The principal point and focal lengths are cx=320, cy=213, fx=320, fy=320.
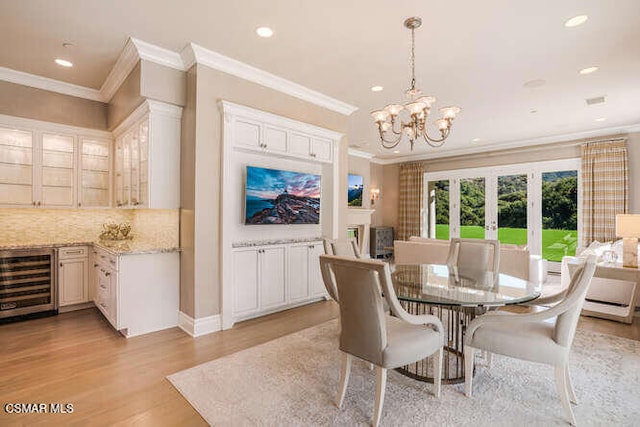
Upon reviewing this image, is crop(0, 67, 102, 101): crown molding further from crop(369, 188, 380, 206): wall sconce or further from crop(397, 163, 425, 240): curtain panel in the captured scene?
crop(397, 163, 425, 240): curtain panel

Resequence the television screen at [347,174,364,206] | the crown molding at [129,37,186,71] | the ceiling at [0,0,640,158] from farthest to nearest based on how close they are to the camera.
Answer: the television screen at [347,174,364,206] → the crown molding at [129,37,186,71] → the ceiling at [0,0,640,158]

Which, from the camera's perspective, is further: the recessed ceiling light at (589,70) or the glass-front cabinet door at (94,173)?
the glass-front cabinet door at (94,173)

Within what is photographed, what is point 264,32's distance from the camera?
2.95m

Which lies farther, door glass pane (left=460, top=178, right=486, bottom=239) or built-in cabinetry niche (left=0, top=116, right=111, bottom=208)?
door glass pane (left=460, top=178, right=486, bottom=239)

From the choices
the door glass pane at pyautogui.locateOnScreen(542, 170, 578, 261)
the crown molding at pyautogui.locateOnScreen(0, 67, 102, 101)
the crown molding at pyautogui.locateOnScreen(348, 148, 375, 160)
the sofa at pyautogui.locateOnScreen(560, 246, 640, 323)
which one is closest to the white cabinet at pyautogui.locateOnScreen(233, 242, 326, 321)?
the crown molding at pyautogui.locateOnScreen(0, 67, 102, 101)

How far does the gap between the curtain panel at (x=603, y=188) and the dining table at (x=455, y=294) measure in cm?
489

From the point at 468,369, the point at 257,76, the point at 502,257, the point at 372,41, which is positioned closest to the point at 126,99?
the point at 257,76

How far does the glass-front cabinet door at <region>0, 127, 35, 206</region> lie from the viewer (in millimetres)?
3812

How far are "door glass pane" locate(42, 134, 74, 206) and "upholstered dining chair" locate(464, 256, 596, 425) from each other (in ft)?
16.2

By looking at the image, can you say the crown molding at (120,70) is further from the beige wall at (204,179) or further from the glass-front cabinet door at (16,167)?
the glass-front cabinet door at (16,167)

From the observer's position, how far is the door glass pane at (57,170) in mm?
4066

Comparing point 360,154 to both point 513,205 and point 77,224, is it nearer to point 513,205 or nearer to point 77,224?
point 513,205

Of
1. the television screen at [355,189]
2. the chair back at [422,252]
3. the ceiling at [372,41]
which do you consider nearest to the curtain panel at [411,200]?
the television screen at [355,189]

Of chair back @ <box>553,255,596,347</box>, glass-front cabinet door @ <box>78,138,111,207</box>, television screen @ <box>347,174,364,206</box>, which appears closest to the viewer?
chair back @ <box>553,255,596,347</box>
